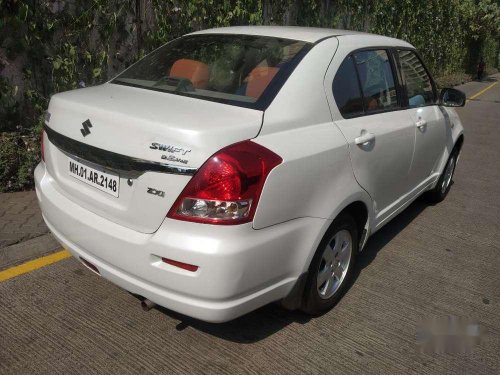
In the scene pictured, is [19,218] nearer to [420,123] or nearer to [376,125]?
[376,125]

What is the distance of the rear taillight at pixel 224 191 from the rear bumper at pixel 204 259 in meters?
0.04

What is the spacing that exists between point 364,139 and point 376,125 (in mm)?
282

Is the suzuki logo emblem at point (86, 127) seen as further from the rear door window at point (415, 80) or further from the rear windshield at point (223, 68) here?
the rear door window at point (415, 80)

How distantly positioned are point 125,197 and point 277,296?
90 cm

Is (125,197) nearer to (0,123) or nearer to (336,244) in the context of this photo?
(336,244)

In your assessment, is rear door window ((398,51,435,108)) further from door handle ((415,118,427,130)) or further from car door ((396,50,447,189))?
door handle ((415,118,427,130))

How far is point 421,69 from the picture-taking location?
430 centimetres

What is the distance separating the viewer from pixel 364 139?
2.93m

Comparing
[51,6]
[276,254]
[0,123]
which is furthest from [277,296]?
[51,6]

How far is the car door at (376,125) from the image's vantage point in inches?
114

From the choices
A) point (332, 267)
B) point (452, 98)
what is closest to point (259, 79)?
point (332, 267)

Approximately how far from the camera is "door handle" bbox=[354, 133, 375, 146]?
9.44ft

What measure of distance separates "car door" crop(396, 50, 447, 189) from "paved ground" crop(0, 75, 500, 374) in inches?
30.7

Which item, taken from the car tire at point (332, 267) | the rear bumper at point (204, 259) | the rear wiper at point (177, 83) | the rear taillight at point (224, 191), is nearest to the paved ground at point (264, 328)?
the car tire at point (332, 267)
